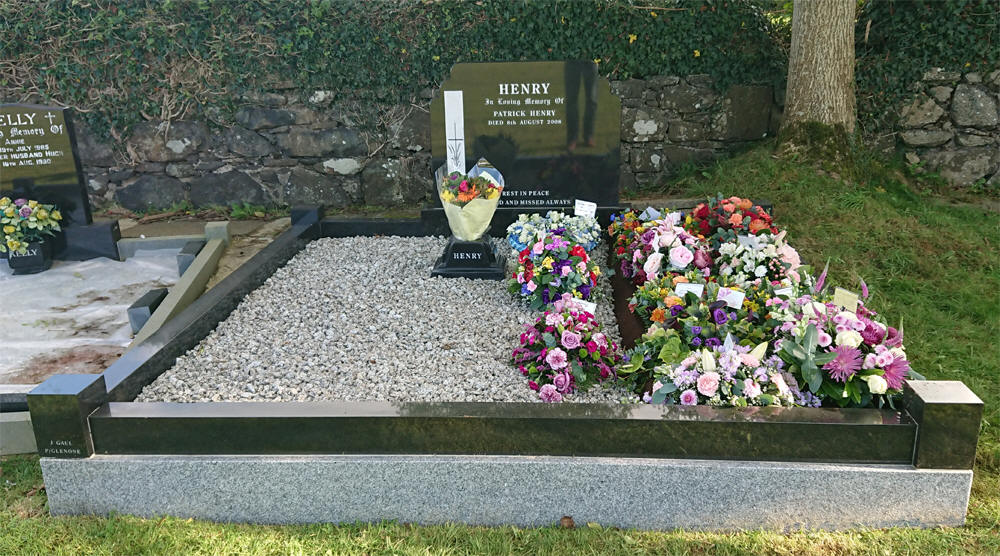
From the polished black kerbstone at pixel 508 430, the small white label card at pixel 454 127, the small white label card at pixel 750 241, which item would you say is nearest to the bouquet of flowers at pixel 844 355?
the polished black kerbstone at pixel 508 430

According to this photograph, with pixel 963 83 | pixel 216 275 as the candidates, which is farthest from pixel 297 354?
pixel 963 83

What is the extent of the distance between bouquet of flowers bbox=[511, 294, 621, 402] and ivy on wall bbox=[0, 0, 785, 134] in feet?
13.3

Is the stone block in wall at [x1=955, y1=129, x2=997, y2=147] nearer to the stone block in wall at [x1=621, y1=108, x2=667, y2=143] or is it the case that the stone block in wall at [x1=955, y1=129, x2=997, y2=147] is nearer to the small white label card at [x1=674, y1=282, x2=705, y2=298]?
the stone block in wall at [x1=621, y1=108, x2=667, y2=143]

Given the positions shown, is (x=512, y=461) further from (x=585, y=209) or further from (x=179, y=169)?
(x=179, y=169)

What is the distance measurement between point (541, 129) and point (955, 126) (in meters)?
4.12

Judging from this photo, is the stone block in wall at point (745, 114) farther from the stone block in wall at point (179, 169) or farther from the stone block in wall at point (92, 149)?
the stone block in wall at point (92, 149)

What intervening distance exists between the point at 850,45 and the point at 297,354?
17.5 ft

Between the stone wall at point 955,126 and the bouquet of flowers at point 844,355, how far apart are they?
15.7 feet

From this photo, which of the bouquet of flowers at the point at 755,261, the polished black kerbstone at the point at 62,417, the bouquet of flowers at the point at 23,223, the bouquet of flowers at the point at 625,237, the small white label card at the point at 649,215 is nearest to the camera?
the polished black kerbstone at the point at 62,417

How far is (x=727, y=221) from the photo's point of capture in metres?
4.47

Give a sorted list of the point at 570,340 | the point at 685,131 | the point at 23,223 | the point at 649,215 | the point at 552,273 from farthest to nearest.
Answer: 1. the point at 685,131
2. the point at 23,223
3. the point at 649,215
4. the point at 552,273
5. the point at 570,340

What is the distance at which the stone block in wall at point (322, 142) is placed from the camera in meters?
7.17

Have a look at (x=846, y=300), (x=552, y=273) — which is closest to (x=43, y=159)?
(x=552, y=273)

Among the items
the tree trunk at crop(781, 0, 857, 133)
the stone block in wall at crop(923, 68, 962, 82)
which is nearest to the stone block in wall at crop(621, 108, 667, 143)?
the tree trunk at crop(781, 0, 857, 133)
